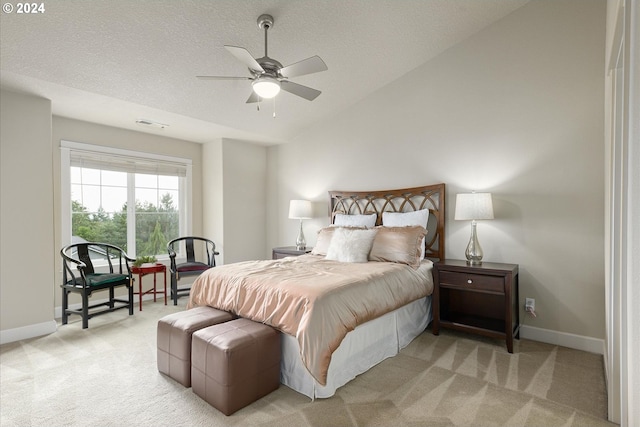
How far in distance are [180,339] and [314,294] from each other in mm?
1117

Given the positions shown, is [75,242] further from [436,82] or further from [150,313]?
[436,82]

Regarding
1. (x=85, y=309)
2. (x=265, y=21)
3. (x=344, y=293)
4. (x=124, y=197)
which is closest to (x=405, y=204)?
(x=344, y=293)

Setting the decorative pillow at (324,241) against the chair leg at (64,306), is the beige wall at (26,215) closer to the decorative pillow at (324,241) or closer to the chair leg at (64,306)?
the chair leg at (64,306)

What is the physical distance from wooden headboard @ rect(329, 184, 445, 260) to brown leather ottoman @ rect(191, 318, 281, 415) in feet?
7.86

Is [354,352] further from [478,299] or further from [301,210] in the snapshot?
[301,210]

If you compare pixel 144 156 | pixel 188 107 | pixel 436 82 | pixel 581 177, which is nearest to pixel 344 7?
pixel 436 82

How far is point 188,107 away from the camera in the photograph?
4.14 m

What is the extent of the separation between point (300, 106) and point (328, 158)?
920 mm

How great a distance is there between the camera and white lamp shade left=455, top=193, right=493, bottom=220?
327 cm

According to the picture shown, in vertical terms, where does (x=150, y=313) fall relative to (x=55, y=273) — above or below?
below

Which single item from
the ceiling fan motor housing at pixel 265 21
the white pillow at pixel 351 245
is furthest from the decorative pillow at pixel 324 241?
the ceiling fan motor housing at pixel 265 21

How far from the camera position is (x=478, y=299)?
3604 millimetres

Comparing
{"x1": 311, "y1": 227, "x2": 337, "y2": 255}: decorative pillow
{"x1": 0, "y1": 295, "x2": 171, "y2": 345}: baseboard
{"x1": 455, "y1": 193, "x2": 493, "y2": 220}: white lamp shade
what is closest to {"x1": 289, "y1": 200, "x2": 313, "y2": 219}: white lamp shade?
{"x1": 311, "y1": 227, "x2": 337, "y2": 255}: decorative pillow

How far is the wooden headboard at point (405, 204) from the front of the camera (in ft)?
12.8
